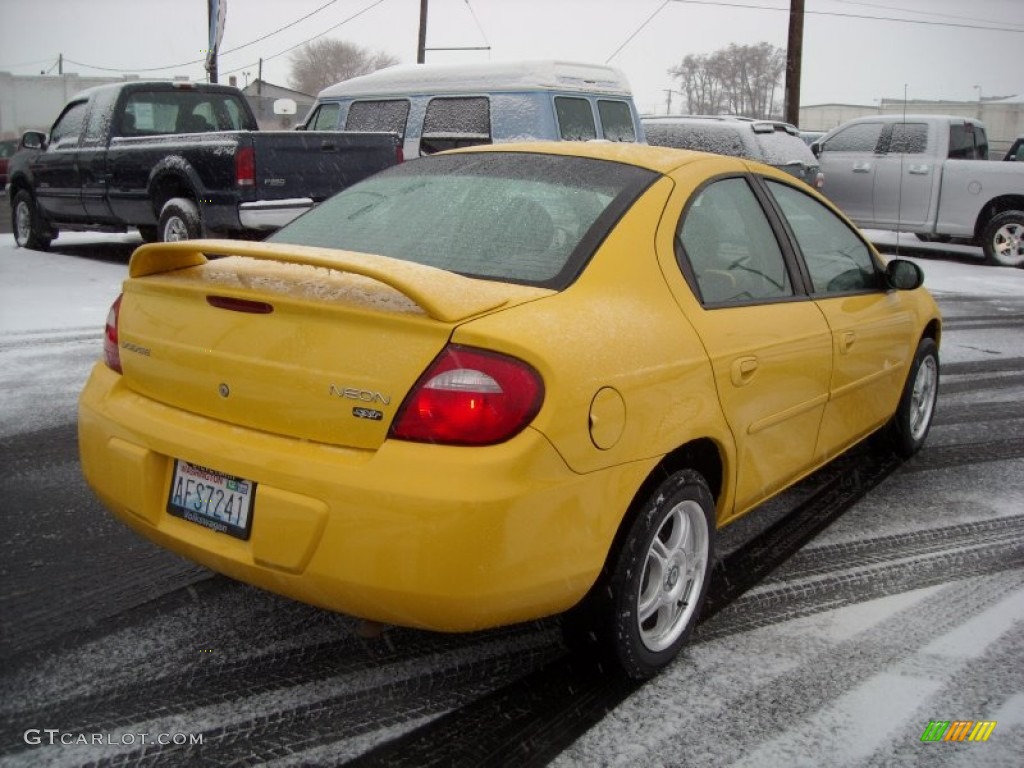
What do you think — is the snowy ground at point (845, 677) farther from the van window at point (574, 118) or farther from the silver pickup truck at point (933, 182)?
the silver pickup truck at point (933, 182)

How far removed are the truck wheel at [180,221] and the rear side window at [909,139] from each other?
9860mm

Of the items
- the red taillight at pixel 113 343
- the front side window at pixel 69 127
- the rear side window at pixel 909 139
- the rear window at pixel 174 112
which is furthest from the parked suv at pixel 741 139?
the red taillight at pixel 113 343

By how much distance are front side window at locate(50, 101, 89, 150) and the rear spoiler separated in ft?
33.2

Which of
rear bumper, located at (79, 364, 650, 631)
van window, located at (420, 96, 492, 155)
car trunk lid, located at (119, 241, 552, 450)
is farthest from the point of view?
van window, located at (420, 96, 492, 155)

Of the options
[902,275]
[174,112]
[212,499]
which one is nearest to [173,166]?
[174,112]

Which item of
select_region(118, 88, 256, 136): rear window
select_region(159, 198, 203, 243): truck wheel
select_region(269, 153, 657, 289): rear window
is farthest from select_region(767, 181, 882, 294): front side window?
select_region(118, 88, 256, 136): rear window

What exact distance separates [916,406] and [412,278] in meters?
3.55

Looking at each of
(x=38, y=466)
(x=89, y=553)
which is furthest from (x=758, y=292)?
(x=38, y=466)

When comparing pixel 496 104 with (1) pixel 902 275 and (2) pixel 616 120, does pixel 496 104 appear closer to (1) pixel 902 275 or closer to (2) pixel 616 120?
(2) pixel 616 120

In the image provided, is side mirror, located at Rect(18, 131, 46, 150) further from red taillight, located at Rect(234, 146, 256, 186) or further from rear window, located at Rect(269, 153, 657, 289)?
rear window, located at Rect(269, 153, 657, 289)

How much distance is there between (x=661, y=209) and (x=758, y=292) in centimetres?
55

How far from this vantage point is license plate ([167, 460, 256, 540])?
2482mm

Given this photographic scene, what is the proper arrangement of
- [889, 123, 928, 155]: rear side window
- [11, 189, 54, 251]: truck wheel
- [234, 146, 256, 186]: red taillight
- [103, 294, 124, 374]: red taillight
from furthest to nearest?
[889, 123, 928, 155]: rear side window
[11, 189, 54, 251]: truck wheel
[234, 146, 256, 186]: red taillight
[103, 294, 124, 374]: red taillight

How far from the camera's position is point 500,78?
11242mm
